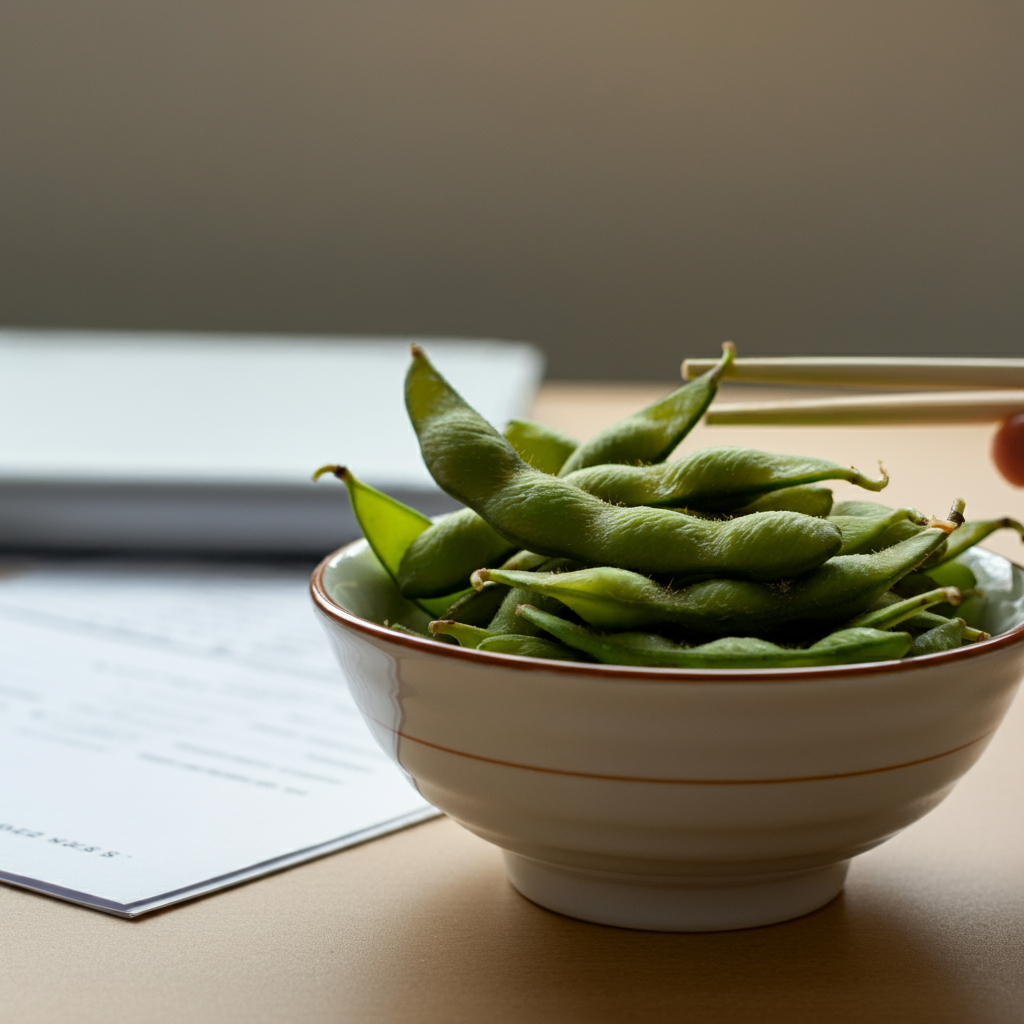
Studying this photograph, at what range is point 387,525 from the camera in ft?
1.68

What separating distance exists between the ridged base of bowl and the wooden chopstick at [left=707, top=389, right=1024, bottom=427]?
8.0 inches

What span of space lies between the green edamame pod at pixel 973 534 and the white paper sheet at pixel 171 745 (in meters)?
0.24

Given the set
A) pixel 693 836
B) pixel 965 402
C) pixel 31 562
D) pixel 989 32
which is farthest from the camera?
pixel 989 32

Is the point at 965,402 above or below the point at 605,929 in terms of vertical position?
above

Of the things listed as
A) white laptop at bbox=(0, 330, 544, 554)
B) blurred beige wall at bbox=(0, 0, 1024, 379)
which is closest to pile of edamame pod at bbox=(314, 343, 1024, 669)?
white laptop at bbox=(0, 330, 544, 554)

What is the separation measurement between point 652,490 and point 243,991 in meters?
0.22

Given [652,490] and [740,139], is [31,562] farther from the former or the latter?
[740,139]

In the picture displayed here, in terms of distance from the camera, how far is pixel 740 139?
1.95 meters

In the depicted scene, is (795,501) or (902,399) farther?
(902,399)

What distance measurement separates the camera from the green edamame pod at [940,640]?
1.34ft

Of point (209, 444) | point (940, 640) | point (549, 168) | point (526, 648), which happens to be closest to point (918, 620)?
point (940, 640)

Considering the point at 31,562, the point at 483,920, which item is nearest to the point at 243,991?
the point at 483,920

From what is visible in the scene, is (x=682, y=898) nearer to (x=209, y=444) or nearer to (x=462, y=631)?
(x=462, y=631)

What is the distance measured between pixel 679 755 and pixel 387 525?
0.60ft
